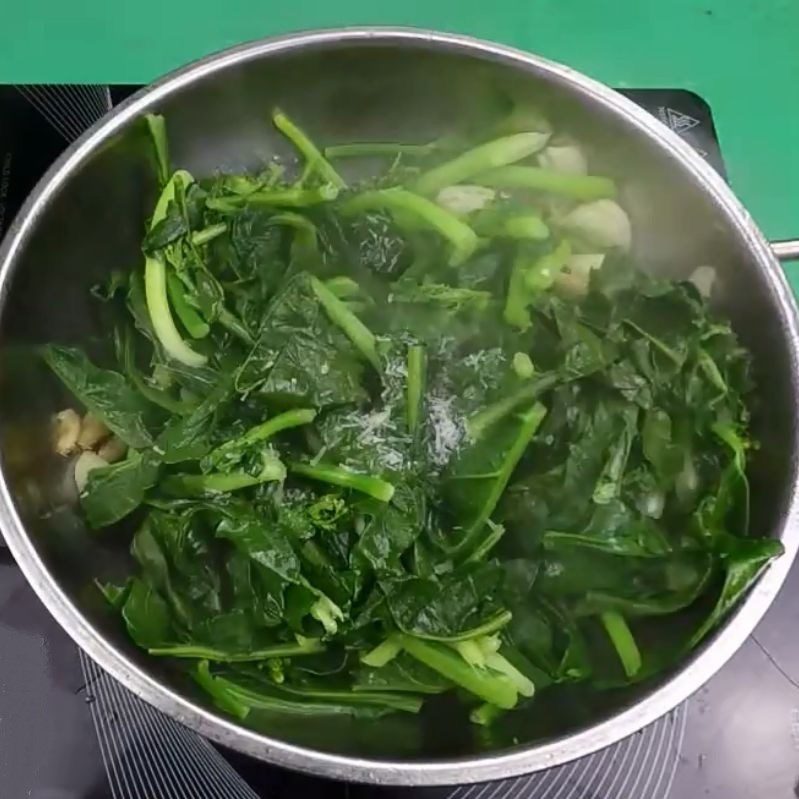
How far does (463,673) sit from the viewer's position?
1.27m

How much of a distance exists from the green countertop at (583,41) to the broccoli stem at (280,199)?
55 centimetres

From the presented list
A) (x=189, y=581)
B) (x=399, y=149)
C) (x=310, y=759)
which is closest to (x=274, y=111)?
(x=399, y=149)

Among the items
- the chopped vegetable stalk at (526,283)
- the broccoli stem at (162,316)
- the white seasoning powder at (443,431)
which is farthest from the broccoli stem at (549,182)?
the broccoli stem at (162,316)

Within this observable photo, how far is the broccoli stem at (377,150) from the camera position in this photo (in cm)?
162

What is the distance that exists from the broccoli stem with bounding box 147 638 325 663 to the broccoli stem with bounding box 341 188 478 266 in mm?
545

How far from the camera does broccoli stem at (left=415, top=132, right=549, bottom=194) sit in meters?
1.53

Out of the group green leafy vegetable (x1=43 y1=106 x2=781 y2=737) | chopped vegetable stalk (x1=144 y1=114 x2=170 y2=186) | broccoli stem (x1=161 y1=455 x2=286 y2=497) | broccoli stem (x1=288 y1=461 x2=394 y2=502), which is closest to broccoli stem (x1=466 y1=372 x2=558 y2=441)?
green leafy vegetable (x1=43 y1=106 x2=781 y2=737)

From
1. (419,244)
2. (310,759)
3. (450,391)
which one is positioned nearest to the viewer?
(310,759)

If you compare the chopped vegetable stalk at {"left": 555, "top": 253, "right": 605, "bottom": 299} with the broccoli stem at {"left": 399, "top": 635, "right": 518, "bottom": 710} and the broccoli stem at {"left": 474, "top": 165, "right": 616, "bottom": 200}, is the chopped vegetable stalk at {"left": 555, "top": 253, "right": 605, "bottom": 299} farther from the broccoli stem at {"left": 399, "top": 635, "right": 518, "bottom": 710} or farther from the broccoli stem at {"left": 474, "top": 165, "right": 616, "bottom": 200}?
the broccoli stem at {"left": 399, "top": 635, "right": 518, "bottom": 710}

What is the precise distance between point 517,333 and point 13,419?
651 millimetres

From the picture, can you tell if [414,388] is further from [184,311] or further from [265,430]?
[184,311]

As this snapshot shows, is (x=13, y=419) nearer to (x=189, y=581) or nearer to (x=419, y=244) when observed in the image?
(x=189, y=581)

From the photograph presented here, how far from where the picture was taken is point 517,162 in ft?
5.08

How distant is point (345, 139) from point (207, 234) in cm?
32
